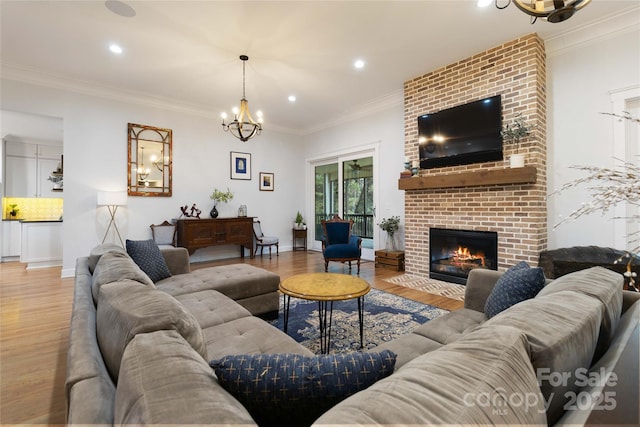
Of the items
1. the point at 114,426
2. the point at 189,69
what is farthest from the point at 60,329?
the point at 189,69

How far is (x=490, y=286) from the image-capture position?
2035 mm

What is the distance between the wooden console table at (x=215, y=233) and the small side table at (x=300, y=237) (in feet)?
4.43

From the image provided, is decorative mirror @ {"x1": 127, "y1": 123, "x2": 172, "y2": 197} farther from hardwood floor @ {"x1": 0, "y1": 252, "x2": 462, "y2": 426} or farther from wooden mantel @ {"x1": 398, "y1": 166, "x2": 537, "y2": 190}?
wooden mantel @ {"x1": 398, "y1": 166, "x2": 537, "y2": 190}

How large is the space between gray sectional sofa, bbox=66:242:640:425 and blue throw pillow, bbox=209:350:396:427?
5 centimetres

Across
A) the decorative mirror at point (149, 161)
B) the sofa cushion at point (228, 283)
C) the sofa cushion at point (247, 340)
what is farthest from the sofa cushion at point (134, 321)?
the decorative mirror at point (149, 161)

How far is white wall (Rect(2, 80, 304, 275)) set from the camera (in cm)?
462

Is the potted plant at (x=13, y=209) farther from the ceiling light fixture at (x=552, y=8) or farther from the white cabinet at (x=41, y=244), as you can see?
the ceiling light fixture at (x=552, y=8)

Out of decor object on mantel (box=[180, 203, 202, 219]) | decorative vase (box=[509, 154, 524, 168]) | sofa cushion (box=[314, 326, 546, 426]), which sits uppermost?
decorative vase (box=[509, 154, 524, 168])

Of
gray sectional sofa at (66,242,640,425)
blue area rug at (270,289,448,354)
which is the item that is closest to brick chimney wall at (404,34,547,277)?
blue area rug at (270,289,448,354)

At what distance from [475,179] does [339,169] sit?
3371 mm

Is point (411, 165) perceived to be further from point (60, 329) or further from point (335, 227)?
point (60, 329)

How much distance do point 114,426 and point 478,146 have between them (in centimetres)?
439

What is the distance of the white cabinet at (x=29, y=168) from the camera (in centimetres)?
658

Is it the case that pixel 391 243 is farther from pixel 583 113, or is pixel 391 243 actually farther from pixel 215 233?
pixel 215 233
